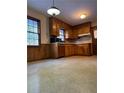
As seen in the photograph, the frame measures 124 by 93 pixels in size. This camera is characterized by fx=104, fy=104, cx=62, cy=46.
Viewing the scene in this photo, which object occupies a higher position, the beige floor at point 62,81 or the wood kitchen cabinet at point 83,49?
the wood kitchen cabinet at point 83,49

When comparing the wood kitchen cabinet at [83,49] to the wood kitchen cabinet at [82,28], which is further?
the wood kitchen cabinet at [82,28]

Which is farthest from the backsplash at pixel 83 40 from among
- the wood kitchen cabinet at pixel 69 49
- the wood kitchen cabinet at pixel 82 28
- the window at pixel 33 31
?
the window at pixel 33 31

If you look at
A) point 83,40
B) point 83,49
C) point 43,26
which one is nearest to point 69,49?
point 83,49

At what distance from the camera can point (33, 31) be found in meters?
4.94

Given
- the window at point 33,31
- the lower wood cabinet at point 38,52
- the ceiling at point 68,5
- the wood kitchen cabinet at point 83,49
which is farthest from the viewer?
the wood kitchen cabinet at point 83,49

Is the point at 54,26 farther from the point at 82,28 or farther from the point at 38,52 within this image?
the point at 82,28

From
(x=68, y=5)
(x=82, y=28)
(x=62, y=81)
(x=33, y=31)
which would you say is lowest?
(x=62, y=81)

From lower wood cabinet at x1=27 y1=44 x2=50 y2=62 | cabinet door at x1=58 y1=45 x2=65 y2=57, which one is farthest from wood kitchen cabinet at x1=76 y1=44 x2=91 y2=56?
lower wood cabinet at x1=27 y1=44 x2=50 y2=62

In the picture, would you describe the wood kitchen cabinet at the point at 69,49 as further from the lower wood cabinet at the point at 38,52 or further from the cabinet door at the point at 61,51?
the lower wood cabinet at the point at 38,52

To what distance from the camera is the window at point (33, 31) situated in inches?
186
